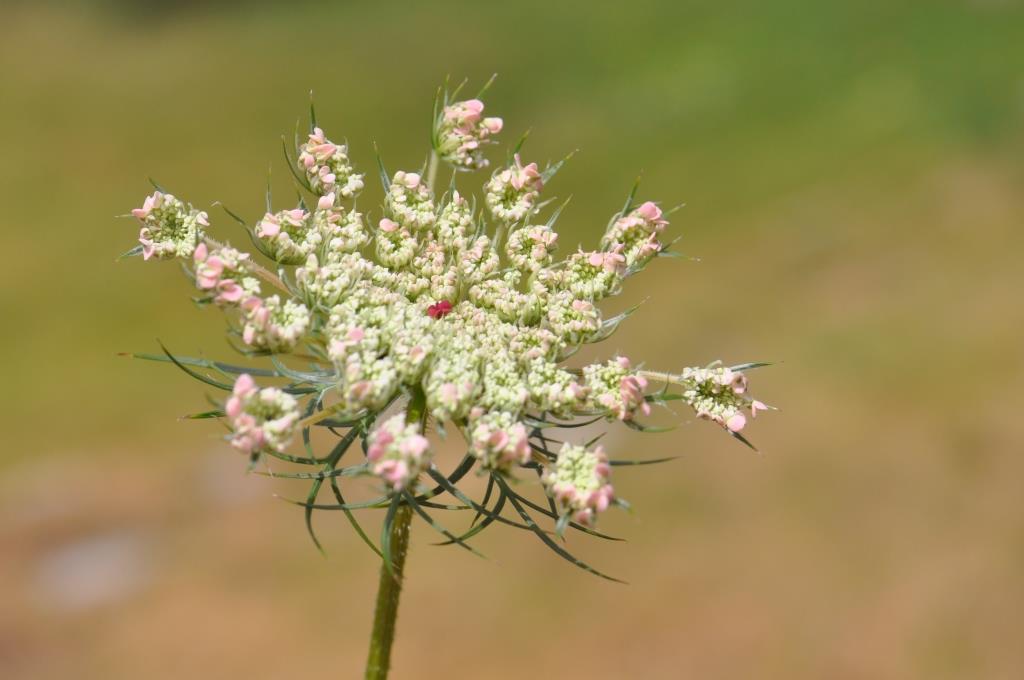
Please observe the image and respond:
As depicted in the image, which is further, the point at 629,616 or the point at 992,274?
the point at 992,274

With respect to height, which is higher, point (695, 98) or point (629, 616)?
point (695, 98)

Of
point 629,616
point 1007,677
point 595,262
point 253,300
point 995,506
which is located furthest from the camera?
point 995,506

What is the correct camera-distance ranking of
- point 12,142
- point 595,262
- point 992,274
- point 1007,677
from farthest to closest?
point 12,142 → point 992,274 → point 1007,677 → point 595,262

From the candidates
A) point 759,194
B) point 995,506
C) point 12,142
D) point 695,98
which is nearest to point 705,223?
point 759,194

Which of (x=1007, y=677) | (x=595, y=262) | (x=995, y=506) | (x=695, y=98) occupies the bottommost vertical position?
(x=595, y=262)

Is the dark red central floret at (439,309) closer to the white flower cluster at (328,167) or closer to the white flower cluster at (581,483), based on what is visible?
the white flower cluster at (328,167)

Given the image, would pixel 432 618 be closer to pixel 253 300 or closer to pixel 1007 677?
pixel 1007 677

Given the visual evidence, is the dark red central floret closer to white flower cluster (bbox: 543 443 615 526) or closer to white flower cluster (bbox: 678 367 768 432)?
white flower cluster (bbox: 543 443 615 526)

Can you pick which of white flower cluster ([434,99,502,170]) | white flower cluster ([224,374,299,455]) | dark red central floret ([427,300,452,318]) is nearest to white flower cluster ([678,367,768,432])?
dark red central floret ([427,300,452,318])
